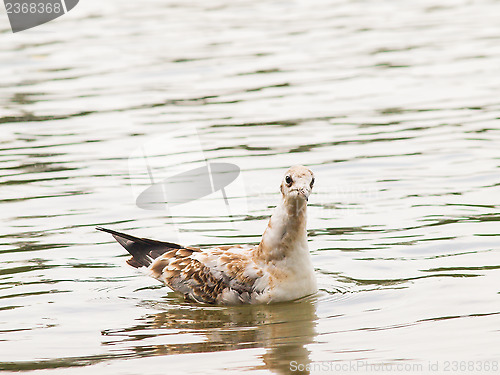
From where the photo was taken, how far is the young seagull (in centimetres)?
950

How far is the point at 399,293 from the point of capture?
9555 millimetres

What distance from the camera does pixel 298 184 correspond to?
364 inches

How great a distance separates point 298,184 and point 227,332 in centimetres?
147

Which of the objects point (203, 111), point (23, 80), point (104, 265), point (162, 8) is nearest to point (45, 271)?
point (104, 265)
